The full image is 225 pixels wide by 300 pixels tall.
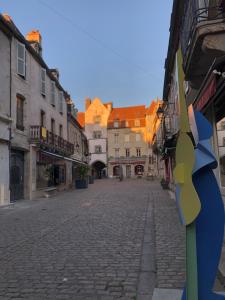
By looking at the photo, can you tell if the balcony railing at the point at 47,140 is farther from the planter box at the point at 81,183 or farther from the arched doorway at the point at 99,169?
the arched doorway at the point at 99,169

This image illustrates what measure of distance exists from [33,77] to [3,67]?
3.98m

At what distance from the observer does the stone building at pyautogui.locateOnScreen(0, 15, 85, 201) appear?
49.8ft

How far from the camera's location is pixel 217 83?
5.52m


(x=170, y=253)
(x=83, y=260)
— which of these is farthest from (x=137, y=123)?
(x=83, y=260)

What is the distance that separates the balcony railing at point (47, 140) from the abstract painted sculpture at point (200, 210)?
50.1 feet

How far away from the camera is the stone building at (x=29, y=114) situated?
1519 cm

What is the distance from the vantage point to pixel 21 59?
16297 mm

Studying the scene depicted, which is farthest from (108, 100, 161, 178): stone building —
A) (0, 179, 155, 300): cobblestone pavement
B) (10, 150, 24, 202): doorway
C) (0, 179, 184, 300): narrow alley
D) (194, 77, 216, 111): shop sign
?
(194, 77, 216, 111): shop sign

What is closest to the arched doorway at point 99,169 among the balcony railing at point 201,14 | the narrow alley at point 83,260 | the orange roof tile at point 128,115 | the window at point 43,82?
the orange roof tile at point 128,115

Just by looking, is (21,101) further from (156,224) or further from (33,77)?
(156,224)

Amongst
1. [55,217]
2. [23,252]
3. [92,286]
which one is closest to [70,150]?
[55,217]

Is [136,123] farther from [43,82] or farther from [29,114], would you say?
[29,114]

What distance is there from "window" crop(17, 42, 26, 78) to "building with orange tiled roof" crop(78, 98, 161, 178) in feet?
137

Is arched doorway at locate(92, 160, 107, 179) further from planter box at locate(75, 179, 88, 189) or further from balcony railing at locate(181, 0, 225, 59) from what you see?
balcony railing at locate(181, 0, 225, 59)
